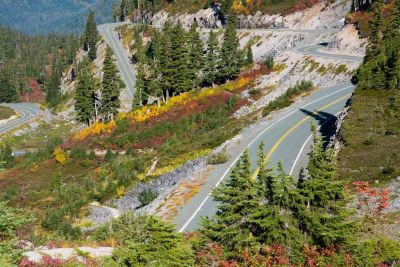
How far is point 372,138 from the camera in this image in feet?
93.5

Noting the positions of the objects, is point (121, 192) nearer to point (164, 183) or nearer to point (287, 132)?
point (164, 183)

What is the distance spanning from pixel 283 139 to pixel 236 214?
77.5 feet

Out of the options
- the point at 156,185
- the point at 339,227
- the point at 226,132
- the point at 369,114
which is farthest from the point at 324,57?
the point at 339,227

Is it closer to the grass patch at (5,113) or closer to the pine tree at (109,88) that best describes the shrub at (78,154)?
the pine tree at (109,88)

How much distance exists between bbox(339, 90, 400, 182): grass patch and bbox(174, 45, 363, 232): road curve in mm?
3837

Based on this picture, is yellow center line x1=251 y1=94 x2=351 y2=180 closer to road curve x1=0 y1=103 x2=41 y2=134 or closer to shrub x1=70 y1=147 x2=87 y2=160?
shrub x1=70 y1=147 x2=87 y2=160

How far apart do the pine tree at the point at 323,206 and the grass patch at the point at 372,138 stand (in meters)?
6.03

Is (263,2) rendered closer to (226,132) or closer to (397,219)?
(226,132)

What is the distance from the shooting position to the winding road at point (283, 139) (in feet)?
86.9

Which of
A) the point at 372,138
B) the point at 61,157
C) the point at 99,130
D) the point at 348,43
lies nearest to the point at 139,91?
the point at 99,130

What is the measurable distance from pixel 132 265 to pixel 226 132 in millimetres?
30010

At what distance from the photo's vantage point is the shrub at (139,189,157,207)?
104 ft

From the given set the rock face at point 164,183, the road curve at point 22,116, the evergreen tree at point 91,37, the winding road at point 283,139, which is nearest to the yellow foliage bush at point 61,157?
the rock face at point 164,183

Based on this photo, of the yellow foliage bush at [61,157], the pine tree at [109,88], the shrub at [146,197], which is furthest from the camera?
the pine tree at [109,88]
